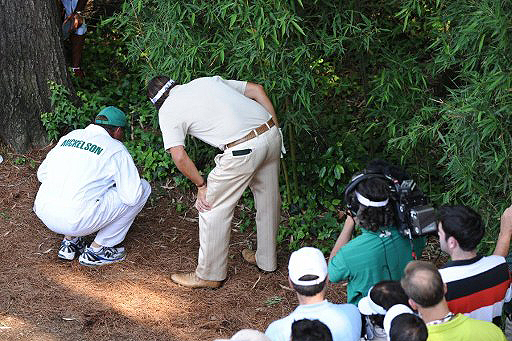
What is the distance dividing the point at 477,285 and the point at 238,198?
193 cm

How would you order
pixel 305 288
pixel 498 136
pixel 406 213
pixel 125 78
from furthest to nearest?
pixel 125 78 < pixel 498 136 < pixel 406 213 < pixel 305 288

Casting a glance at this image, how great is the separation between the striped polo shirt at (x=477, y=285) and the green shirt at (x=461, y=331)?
31 cm

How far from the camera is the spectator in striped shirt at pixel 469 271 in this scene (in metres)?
3.51

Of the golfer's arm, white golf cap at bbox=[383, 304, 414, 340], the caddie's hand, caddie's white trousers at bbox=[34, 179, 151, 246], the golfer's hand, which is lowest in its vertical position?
caddie's white trousers at bbox=[34, 179, 151, 246]

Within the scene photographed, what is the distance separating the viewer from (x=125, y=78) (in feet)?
24.6

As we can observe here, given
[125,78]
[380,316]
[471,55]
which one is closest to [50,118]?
[125,78]

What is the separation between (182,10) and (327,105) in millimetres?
1514

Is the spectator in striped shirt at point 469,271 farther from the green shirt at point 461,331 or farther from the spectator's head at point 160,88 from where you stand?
the spectator's head at point 160,88

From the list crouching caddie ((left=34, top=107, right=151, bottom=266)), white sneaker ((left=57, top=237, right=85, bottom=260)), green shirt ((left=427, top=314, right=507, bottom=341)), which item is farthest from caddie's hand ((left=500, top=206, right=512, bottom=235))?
white sneaker ((left=57, top=237, right=85, bottom=260))

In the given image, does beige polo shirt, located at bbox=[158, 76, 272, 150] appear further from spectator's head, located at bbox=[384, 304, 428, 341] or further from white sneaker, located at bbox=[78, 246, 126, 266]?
spectator's head, located at bbox=[384, 304, 428, 341]

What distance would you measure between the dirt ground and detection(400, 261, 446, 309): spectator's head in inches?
74.0

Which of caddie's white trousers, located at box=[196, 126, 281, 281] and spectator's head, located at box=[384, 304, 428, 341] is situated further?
caddie's white trousers, located at box=[196, 126, 281, 281]

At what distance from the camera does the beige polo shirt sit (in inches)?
192

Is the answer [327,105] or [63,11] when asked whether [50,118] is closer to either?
[63,11]
